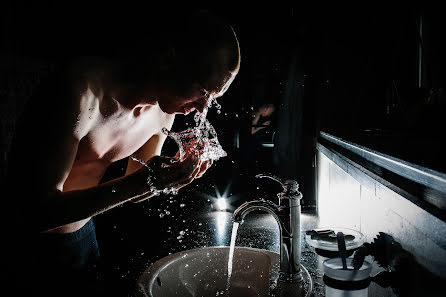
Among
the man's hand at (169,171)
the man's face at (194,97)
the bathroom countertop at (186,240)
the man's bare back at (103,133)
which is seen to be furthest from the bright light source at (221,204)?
the man's hand at (169,171)

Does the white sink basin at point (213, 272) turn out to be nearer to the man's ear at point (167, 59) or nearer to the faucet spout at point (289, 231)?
the faucet spout at point (289, 231)

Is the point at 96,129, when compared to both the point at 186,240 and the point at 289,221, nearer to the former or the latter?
the point at 186,240

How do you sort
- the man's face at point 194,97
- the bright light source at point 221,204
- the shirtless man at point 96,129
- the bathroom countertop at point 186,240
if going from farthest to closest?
the bright light source at point 221,204, the man's face at point 194,97, the bathroom countertop at point 186,240, the shirtless man at point 96,129

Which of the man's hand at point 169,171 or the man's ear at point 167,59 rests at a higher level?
the man's ear at point 167,59

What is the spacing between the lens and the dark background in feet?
5.11

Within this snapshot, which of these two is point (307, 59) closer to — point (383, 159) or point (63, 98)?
point (383, 159)

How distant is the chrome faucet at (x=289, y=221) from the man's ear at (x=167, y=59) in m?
0.70

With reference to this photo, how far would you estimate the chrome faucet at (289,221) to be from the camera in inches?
42.1

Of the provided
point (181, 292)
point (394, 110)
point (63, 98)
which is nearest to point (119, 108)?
point (63, 98)

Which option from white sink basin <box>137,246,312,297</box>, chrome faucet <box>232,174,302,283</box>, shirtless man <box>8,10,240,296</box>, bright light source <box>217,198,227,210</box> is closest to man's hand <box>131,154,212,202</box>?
shirtless man <box>8,10,240,296</box>

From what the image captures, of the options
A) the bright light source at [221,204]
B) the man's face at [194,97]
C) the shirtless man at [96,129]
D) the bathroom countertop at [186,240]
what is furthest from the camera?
the bright light source at [221,204]

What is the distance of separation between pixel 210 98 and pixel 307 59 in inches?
58.0

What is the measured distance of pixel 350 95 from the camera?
2.38 m

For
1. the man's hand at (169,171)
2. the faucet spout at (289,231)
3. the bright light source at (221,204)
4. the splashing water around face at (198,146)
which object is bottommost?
the bright light source at (221,204)
